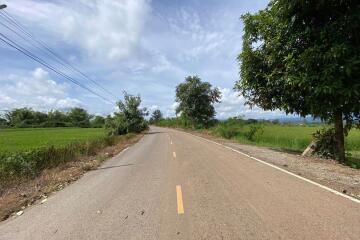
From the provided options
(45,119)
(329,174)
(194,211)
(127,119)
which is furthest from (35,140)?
(45,119)

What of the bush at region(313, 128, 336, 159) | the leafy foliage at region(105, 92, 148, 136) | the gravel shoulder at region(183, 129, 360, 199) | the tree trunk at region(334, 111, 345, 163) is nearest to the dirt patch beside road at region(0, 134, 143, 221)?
the gravel shoulder at region(183, 129, 360, 199)

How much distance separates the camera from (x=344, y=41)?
466 inches

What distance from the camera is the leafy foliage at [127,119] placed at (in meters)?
55.1

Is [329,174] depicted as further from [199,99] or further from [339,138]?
[199,99]

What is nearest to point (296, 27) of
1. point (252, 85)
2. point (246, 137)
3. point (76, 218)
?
point (252, 85)

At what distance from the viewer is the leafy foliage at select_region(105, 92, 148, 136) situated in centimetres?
5512

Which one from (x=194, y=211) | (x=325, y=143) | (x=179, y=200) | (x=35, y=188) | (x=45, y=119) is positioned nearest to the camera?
(x=194, y=211)

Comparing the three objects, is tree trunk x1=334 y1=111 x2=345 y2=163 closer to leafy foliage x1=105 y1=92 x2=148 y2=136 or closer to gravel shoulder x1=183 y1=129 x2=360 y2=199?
gravel shoulder x1=183 y1=129 x2=360 y2=199

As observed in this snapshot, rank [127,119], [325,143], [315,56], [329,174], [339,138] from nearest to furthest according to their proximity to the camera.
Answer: [329,174] → [315,56] → [339,138] → [325,143] → [127,119]

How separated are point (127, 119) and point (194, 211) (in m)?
52.3

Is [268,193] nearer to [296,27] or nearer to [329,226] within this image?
[329,226]

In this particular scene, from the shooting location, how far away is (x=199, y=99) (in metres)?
63.5

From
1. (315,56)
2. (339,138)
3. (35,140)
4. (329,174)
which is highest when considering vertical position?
(315,56)

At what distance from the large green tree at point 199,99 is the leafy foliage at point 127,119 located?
8462 millimetres
